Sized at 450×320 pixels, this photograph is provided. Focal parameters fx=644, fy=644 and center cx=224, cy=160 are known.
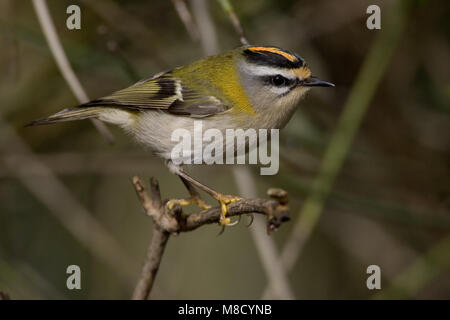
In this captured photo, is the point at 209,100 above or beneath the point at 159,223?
above

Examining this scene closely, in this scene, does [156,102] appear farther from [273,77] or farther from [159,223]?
[159,223]

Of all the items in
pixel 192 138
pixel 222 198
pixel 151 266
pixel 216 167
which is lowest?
pixel 151 266

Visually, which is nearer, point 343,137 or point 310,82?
point 310,82

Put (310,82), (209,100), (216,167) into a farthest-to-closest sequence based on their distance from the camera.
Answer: (216,167), (209,100), (310,82)

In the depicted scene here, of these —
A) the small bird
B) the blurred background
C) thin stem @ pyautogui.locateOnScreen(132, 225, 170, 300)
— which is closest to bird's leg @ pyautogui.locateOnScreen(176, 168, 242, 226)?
the small bird

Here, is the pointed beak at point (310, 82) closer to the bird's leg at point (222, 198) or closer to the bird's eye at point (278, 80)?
the bird's eye at point (278, 80)

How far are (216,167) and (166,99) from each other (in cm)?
82

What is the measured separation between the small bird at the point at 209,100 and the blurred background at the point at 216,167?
53 cm

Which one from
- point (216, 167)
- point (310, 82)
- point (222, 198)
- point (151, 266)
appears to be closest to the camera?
point (151, 266)

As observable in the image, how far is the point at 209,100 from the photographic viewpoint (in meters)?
2.41

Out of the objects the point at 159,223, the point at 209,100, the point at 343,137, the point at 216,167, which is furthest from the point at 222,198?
the point at 216,167

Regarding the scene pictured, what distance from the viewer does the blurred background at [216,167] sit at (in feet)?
10.0

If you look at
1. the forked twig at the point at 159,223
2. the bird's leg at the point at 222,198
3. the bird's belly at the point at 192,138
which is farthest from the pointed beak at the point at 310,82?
the forked twig at the point at 159,223

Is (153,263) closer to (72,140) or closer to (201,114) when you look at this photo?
(201,114)
